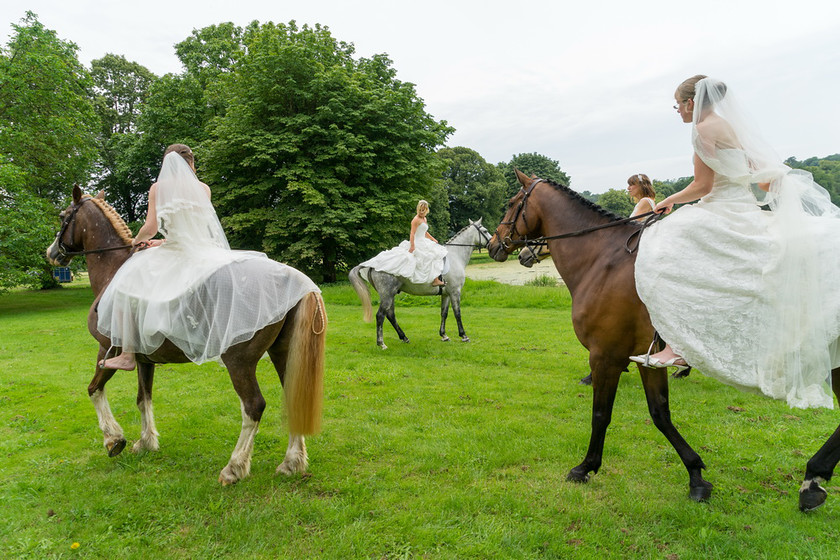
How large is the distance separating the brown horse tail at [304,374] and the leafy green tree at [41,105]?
17957 mm

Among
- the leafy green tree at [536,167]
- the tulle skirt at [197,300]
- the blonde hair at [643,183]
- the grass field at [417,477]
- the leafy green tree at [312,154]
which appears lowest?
the grass field at [417,477]

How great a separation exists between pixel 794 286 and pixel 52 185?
25.7m

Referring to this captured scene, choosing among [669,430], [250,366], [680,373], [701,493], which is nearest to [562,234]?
[669,430]

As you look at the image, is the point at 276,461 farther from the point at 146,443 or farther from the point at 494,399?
the point at 494,399

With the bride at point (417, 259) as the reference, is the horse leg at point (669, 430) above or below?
below

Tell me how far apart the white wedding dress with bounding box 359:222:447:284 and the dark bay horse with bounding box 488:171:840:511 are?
5.37m

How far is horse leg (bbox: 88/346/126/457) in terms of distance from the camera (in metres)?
4.41

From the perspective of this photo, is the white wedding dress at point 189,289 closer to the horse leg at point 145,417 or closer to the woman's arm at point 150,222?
the woman's arm at point 150,222

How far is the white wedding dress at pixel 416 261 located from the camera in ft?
32.0

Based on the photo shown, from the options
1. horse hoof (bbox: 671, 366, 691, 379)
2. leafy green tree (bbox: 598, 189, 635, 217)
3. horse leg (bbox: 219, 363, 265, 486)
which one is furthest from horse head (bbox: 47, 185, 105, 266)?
leafy green tree (bbox: 598, 189, 635, 217)

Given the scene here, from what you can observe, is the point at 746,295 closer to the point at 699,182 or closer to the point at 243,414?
the point at 699,182

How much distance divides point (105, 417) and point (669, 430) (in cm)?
512

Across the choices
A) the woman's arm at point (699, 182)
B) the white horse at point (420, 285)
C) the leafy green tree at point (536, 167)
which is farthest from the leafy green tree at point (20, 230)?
the leafy green tree at point (536, 167)

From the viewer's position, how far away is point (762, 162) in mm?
3271
